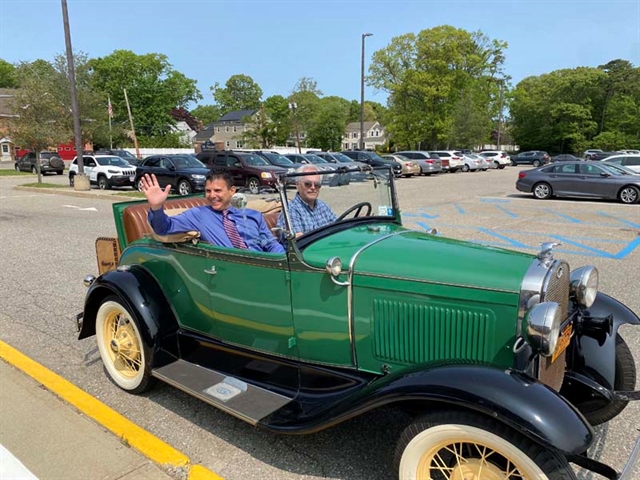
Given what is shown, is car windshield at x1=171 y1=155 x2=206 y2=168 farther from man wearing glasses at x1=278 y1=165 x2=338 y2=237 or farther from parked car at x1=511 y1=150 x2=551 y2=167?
parked car at x1=511 y1=150 x2=551 y2=167

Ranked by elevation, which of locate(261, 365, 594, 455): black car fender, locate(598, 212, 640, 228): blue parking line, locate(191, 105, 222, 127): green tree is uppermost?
locate(191, 105, 222, 127): green tree

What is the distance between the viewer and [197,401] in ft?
10.9

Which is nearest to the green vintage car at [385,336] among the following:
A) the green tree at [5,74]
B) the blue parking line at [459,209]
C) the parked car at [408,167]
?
the blue parking line at [459,209]

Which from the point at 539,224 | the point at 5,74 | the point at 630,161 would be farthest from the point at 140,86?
the point at 539,224

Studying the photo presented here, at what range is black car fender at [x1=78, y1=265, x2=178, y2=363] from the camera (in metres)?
3.24

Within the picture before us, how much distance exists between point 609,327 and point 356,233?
5.44 ft

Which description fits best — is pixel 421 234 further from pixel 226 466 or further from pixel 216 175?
pixel 226 466

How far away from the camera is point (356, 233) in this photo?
2.99 m

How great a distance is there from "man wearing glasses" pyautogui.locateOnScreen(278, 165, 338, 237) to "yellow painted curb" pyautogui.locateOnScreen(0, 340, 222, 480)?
4.92 feet

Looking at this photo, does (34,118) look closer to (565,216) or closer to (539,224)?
(539,224)

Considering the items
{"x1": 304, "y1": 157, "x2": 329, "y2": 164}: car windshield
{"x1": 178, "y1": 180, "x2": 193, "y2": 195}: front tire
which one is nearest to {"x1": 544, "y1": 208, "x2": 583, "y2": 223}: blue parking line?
{"x1": 178, "y1": 180, "x2": 193, "y2": 195}: front tire

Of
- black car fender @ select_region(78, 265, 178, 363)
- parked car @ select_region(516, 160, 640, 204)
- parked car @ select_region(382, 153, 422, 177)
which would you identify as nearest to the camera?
black car fender @ select_region(78, 265, 178, 363)

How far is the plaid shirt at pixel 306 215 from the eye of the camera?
114 inches

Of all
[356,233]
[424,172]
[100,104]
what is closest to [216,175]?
[356,233]
